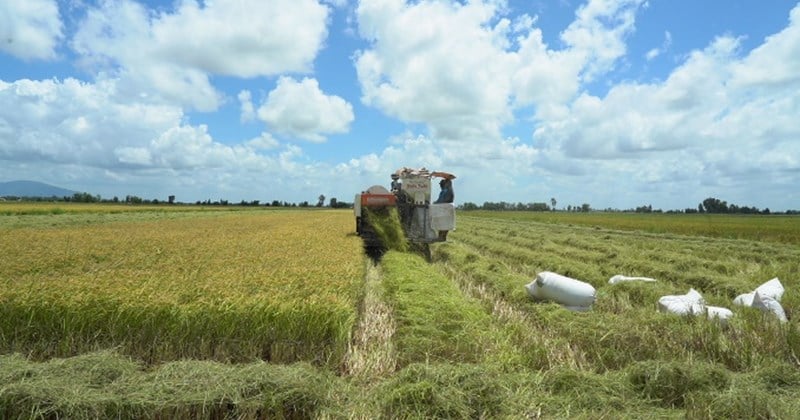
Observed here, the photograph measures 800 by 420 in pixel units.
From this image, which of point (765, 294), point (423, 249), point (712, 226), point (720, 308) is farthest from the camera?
point (712, 226)

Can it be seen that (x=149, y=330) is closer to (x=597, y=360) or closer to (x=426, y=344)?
(x=426, y=344)

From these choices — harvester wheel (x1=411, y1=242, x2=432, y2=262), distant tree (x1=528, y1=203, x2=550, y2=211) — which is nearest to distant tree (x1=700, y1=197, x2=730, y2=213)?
distant tree (x1=528, y1=203, x2=550, y2=211)

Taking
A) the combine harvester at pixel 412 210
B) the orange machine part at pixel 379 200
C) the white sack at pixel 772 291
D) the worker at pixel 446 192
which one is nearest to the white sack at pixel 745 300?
the white sack at pixel 772 291

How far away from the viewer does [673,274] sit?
10.6m

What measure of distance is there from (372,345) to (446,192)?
951 centimetres

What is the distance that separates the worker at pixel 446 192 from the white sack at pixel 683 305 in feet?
25.5

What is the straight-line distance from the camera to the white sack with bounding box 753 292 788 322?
650cm

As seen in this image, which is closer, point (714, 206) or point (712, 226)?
point (712, 226)

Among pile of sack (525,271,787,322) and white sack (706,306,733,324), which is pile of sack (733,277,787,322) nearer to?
pile of sack (525,271,787,322)

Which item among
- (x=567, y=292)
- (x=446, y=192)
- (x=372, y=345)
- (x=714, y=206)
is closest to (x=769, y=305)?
(x=567, y=292)

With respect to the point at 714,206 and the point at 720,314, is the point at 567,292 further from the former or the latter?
the point at 714,206

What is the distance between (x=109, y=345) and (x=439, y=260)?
31.6 feet

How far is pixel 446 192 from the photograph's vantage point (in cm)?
1441

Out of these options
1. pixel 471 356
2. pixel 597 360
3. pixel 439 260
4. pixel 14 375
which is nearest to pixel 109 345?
pixel 14 375
